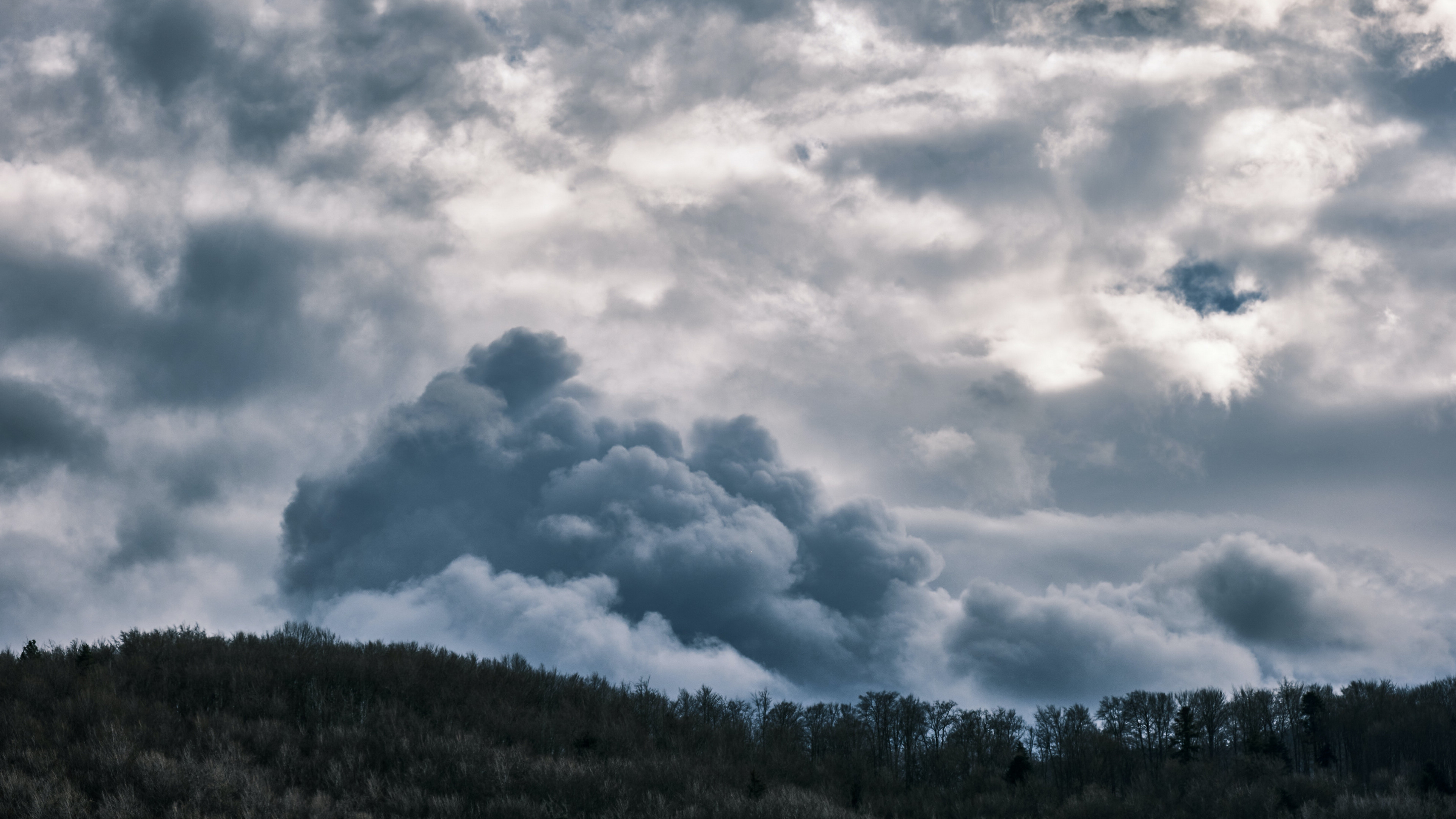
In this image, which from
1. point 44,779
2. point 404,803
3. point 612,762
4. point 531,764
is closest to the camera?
point 44,779

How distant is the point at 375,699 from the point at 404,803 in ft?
26.5

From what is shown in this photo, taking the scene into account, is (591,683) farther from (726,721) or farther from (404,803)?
(404,803)

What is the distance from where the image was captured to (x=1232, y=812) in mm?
28328

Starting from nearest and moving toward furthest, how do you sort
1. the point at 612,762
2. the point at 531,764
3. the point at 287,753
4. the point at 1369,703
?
the point at 287,753 < the point at 531,764 < the point at 612,762 < the point at 1369,703

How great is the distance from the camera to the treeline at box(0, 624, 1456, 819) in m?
13.2

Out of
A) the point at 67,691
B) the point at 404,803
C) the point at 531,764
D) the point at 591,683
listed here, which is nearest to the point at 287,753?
the point at 404,803

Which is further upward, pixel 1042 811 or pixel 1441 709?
pixel 1441 709

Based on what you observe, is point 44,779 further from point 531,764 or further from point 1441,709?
point 1441,709

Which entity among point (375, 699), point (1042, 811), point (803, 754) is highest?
point (375, 699)

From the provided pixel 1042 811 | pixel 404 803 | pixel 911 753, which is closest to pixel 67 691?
pixel 404 803

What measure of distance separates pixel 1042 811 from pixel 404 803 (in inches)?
1082

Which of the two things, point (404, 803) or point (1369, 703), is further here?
point (1369, 703)

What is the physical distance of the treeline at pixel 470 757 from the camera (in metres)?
Result: 13.2

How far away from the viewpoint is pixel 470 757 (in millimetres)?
16703
